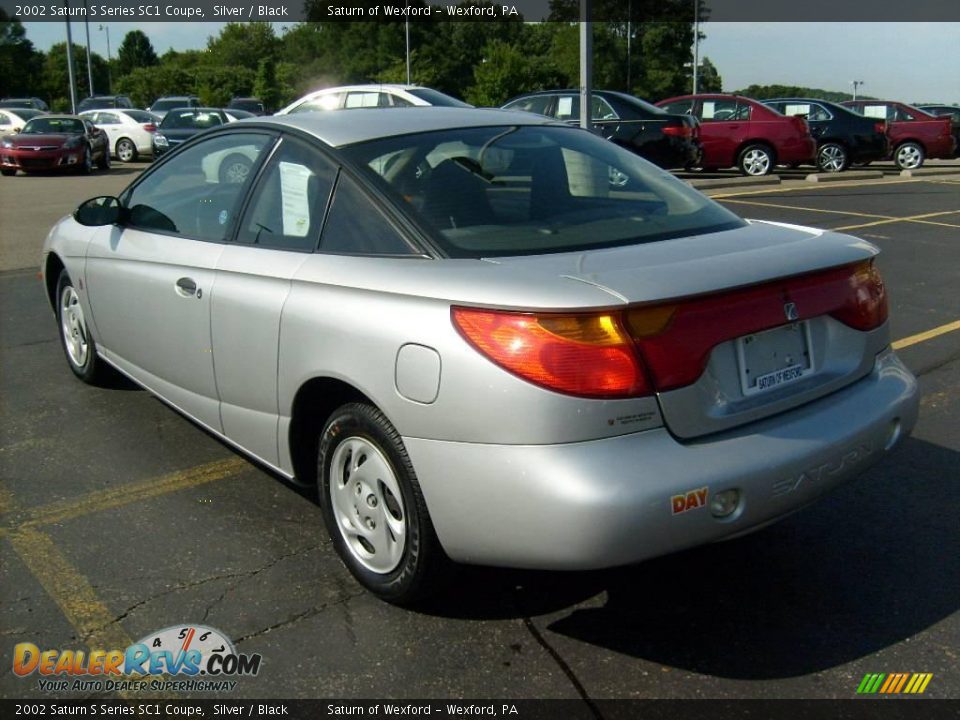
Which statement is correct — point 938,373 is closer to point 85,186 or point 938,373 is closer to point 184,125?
point 85,186

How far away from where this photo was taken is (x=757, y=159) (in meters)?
18.5

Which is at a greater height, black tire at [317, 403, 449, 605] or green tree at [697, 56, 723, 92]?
green tree at [697, 56, 723, 92]

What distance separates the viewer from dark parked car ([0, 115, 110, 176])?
21422 mm

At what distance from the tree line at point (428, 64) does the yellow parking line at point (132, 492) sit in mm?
59221

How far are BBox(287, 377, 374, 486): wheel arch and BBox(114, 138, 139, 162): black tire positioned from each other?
24982 millimetres

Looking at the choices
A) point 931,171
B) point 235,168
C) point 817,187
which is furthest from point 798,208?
point 235,168

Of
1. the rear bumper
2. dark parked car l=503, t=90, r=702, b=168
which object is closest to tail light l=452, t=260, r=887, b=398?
the rear bumper

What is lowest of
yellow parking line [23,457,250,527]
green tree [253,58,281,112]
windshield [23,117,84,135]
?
yellow parking line [23,457,250,527]

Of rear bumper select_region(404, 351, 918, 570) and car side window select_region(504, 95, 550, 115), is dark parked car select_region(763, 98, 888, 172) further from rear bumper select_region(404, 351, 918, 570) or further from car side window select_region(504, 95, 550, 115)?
rear bumper select_region(404, 351, 918, 570)

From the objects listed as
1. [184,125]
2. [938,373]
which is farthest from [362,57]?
[938,373]

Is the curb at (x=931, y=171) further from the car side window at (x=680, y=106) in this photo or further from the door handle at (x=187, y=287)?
the door handle at (x=187, y=287)

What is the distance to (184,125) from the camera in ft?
76.1

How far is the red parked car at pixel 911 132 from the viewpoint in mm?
21594
